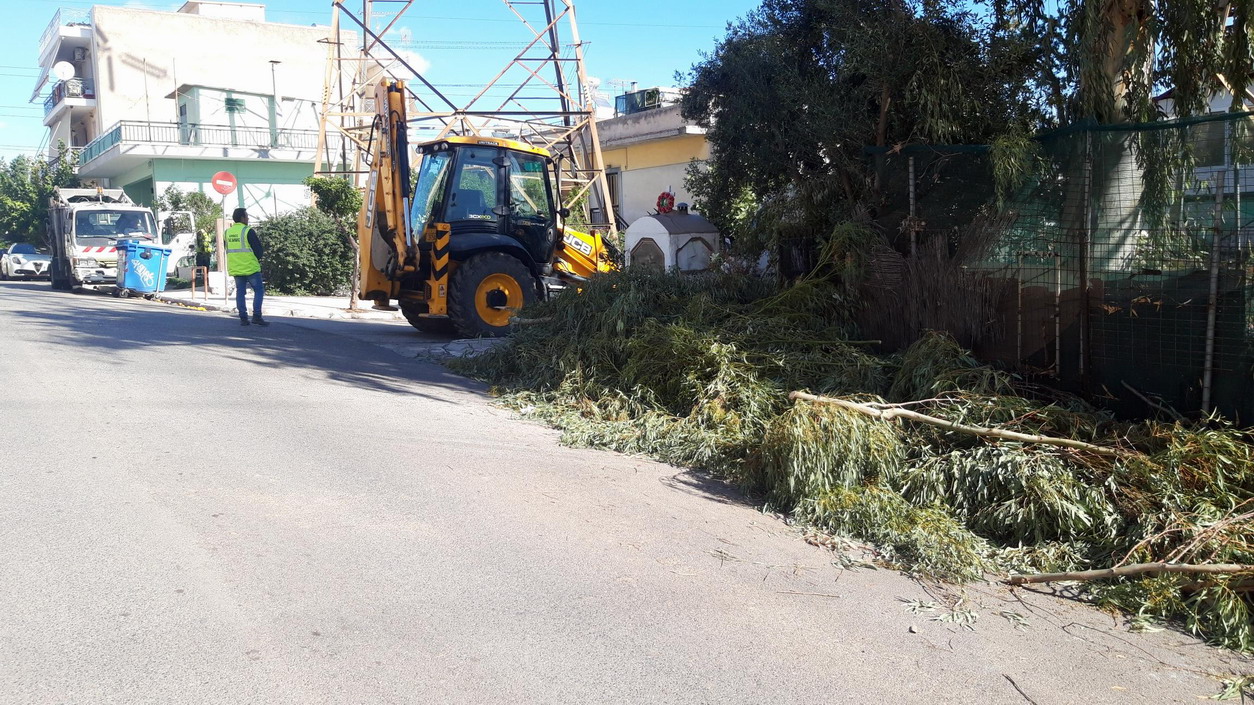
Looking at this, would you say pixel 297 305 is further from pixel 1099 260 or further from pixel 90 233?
pixel 1099 260

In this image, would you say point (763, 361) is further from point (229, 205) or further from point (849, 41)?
point (229, 205)

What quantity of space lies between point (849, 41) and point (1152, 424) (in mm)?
4353

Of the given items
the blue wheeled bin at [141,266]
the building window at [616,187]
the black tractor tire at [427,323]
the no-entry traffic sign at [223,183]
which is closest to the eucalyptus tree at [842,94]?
the black tractor tire at [427,323]

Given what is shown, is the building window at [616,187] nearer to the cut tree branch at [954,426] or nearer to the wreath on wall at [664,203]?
the wreath on wall at [664,203]

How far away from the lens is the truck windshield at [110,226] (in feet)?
77.7

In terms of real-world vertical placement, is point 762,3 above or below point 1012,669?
above

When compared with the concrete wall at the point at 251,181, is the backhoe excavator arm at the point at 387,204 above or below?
below

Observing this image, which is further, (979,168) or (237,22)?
(237,22)

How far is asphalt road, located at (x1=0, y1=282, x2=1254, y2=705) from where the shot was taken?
3.67m

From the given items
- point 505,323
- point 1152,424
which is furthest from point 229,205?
point 1152,424

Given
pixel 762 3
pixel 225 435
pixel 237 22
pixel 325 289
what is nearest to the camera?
pixel 225 435

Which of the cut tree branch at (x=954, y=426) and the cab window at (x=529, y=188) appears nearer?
the cut tree branch at (x=954, y=426)

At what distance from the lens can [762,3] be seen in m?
9.96

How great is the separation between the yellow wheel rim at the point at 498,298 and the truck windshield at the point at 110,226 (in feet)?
50.0
